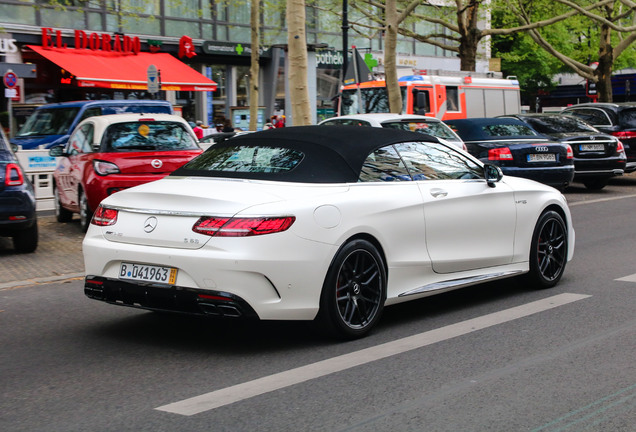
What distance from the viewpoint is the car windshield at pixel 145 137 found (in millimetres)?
12273

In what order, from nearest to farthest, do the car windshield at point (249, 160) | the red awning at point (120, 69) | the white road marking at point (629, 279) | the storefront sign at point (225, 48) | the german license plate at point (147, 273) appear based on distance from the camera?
the german license plate at point (147, 273), the car windshield at point (249, 160), the white road marking at point (629, 279), the red awning at point (120, 69), the storefront sign at point (225, 48)

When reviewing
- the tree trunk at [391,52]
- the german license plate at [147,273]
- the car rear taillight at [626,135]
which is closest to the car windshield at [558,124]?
the car rear taillight at [626,135]

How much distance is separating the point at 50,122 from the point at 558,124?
10.7m

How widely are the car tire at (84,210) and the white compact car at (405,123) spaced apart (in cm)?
391

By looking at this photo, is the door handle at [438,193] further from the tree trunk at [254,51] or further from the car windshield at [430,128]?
the tree trunk at [254,51]

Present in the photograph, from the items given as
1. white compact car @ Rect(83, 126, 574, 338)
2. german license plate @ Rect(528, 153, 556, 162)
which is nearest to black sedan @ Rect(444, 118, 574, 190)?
german license plate @ Rect(528, 153, 556, 162)

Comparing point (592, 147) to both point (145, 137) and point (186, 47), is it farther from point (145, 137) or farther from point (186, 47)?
point (186, 47)

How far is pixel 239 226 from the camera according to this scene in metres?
5.44

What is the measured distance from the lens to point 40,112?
1944 cm

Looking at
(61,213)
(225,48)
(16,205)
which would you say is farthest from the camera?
(225,48)

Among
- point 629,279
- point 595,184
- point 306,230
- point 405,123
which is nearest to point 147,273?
point 306,230

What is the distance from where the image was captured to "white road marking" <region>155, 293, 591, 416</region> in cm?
466

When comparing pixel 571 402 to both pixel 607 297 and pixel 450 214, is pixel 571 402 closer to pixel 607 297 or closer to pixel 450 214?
pixel 450 214

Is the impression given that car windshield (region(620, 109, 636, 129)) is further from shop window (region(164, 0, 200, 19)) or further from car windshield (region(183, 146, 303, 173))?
shop window (region(164, 0, 200, 19))
